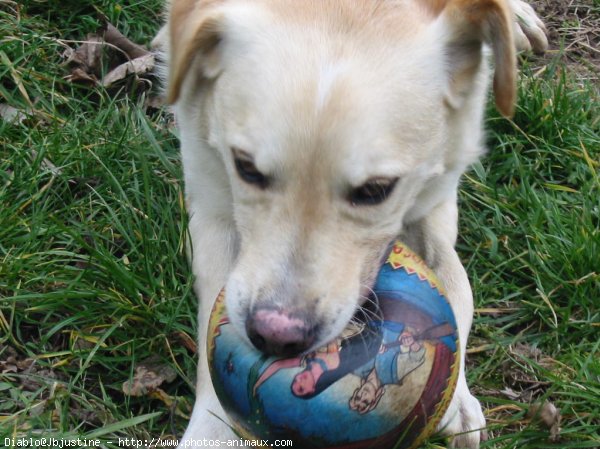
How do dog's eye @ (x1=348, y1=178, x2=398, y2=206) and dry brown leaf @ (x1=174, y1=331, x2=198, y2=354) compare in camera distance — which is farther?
dry brown leaf @ (x1=174, y1=331, x2=198, y2=354)

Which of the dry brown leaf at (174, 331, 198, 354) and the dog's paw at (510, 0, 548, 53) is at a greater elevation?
the dog's paw at (510, 0, 548, 53)

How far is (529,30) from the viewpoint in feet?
16.1

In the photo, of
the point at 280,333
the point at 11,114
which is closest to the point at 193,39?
the point at 280,333

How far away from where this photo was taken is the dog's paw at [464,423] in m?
2.93

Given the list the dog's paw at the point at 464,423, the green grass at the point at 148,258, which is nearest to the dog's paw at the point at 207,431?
the green grass at the point at 148,258

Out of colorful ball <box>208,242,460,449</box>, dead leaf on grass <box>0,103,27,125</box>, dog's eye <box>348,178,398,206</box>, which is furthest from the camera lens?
dead leaf on grass <box>0,103,27,125</box>

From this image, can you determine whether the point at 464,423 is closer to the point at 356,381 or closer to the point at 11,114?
the point at 356,381

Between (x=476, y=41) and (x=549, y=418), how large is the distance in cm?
131

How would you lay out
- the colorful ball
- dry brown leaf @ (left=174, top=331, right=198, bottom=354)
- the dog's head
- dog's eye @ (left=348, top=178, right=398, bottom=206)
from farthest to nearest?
dry brown leaf @ (left=174, top=331, right=198, bottom=354) < dog's eye @ (left=348, top=178, right=398, bottom=206) < the dog's head < the colorful ball

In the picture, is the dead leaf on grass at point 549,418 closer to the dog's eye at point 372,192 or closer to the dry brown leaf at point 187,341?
the dog's eye at point 372,192

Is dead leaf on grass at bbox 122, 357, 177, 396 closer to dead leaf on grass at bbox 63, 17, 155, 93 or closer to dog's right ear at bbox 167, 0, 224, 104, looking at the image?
dog's right ear at bbox 167, 0, 224, 104

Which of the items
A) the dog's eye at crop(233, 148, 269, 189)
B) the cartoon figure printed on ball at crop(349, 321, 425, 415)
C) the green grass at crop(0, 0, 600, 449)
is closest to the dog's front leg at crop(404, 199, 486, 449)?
the green grass at crop(0, 0, 600, 449)

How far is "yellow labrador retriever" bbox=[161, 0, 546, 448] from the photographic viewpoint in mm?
2553

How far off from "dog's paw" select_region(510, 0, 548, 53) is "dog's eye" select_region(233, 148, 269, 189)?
255 cm
